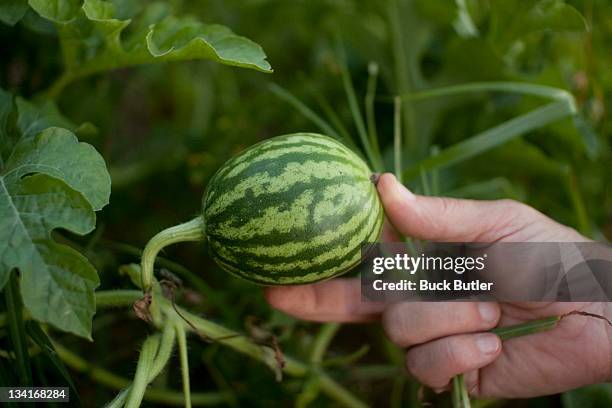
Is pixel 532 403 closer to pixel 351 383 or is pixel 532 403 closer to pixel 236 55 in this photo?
pixel 351 383

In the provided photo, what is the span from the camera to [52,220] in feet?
3.11

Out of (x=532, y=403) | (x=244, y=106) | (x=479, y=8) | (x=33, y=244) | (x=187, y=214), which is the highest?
(x=479, y=8)

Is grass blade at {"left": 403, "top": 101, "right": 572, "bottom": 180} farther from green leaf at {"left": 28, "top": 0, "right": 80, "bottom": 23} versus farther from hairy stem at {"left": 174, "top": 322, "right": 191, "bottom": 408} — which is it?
green leaf at {"left": 28, "top": 0, "right": 80, "bottom": 23}

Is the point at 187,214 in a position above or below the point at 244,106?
below

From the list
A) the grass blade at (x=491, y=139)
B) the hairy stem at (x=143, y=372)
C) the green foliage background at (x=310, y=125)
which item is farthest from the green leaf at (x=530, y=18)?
the hairy stem at (x=143, y=372)

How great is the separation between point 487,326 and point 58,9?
1054mm

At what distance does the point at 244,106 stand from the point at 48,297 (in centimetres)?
139

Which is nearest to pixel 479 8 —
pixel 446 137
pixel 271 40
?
pixel 446 137

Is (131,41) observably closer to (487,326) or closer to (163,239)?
(163,239)

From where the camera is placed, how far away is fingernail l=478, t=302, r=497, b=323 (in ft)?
4.23

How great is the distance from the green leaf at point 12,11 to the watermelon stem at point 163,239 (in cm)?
51

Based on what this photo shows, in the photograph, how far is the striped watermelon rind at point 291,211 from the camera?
3.50 ft

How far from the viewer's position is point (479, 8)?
2.14 meters

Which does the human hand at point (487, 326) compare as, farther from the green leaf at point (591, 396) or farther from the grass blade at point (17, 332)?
the grass blade at point (17, 332)
